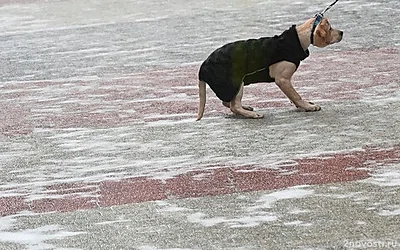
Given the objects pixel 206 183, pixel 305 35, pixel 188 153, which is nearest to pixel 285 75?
pixel 305 35

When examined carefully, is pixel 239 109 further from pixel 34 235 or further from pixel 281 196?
pixel 34 235

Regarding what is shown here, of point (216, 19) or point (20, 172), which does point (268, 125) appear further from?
point (216, 19)

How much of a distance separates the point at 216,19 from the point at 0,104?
470 centimetres

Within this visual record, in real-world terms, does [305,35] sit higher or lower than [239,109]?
higher

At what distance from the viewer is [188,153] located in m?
5.42

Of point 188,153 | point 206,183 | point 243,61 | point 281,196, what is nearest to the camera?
point 281,196

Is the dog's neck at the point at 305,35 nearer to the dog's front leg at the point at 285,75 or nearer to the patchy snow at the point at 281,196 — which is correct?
the dog's front leg at the point at 285,75

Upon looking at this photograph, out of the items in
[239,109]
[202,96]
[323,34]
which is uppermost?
[323,34]

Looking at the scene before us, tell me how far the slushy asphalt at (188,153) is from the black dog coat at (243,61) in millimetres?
263

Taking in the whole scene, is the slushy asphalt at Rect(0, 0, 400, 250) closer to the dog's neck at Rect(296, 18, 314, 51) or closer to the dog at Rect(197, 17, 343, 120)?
the dog at Rect(197, 17, 343, 120)

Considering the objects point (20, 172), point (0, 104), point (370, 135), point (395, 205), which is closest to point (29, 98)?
point (0, 104)

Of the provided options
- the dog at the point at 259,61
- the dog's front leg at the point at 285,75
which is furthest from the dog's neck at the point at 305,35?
the dog's front leg at the point at 285,75

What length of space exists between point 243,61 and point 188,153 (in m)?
0.96

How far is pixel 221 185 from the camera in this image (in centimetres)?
471
